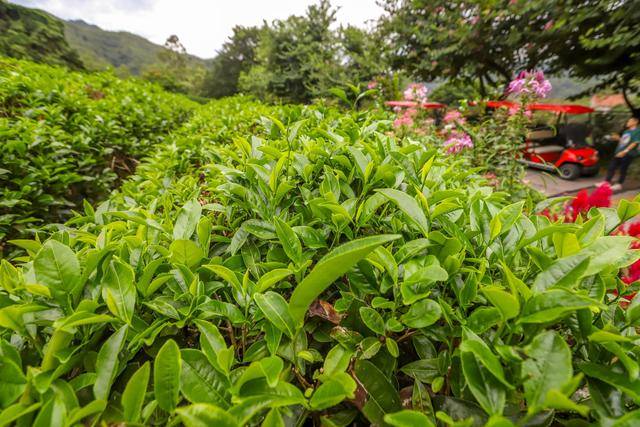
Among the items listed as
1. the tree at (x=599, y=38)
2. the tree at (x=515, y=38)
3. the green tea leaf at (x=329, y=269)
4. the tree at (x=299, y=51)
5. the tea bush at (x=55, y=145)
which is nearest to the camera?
the green tea leaf at (x=329, y=269)

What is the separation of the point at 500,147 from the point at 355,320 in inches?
139

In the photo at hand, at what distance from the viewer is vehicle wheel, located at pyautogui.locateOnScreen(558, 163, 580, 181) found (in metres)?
8.76

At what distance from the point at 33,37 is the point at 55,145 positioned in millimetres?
20429

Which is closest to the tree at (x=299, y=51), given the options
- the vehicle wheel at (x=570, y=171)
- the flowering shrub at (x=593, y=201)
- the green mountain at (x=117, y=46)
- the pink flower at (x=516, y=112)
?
the vehicle wheel at (x=570, y=171)

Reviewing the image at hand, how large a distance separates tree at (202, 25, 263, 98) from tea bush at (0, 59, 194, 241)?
3048 cm

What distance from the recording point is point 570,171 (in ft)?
A: 28.9

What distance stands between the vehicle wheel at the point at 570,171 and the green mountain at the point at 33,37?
69.9 ft

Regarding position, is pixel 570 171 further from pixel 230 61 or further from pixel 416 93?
pixel 230 61

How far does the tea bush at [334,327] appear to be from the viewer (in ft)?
1.64

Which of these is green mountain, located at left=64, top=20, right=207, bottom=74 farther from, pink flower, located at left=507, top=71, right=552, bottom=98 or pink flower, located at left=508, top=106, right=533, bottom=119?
pink flower, located at left=507, top=71, right=552, bottom=98

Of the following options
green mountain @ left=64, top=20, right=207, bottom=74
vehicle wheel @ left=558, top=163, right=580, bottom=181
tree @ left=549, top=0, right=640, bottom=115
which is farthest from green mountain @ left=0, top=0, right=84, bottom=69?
green mountain @ left=64, top=20, right=207, bottom=74

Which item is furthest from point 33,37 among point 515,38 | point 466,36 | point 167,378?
Result: point 167,378

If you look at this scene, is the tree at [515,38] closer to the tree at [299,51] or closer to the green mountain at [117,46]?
the tree at [299,51]

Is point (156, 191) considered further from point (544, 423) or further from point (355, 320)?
point (544, 423)
